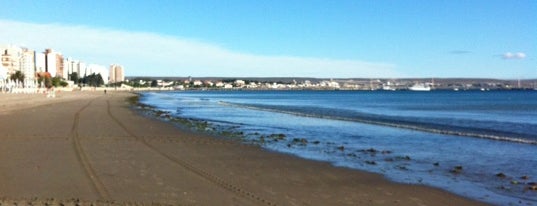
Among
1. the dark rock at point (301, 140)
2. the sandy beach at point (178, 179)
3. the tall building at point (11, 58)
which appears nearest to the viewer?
the sandy beach at point (178, 179)

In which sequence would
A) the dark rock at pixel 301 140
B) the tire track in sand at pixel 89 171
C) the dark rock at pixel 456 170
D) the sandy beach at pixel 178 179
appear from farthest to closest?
the dark rock at pixel 301 140, the dark rock at pixel 456 170, the tire track in sand at pixel 89 171, the sandy beach at pixel 178 179

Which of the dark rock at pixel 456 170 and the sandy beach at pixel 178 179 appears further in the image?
the dark rock at pixel 456 170

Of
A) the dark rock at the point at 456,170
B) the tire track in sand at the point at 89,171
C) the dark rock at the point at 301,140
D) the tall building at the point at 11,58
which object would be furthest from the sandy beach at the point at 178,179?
the tall building at the point at 11,58

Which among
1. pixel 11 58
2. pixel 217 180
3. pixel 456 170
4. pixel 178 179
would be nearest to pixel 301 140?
pixel 456 170

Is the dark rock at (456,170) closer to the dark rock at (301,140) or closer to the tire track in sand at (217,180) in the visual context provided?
the tire track in sand at (217,180)

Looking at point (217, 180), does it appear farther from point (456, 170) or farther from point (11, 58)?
point (11, 58)

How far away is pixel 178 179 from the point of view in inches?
412

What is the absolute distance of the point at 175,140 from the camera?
19.1 meters

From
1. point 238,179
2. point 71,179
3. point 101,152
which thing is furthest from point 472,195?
point 101,152

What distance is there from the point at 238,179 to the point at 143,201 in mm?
2777

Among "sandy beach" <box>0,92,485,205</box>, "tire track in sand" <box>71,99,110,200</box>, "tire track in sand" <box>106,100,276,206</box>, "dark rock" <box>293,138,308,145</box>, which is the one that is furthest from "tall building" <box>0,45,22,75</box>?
"tire track in sand" <box>106,100,276,206</box>

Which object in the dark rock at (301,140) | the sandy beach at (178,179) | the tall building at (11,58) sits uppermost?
the tall building at (11,58)

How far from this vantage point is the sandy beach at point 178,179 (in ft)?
28.6

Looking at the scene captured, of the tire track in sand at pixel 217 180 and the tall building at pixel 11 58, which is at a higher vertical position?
the tall building at pixel 11 58
